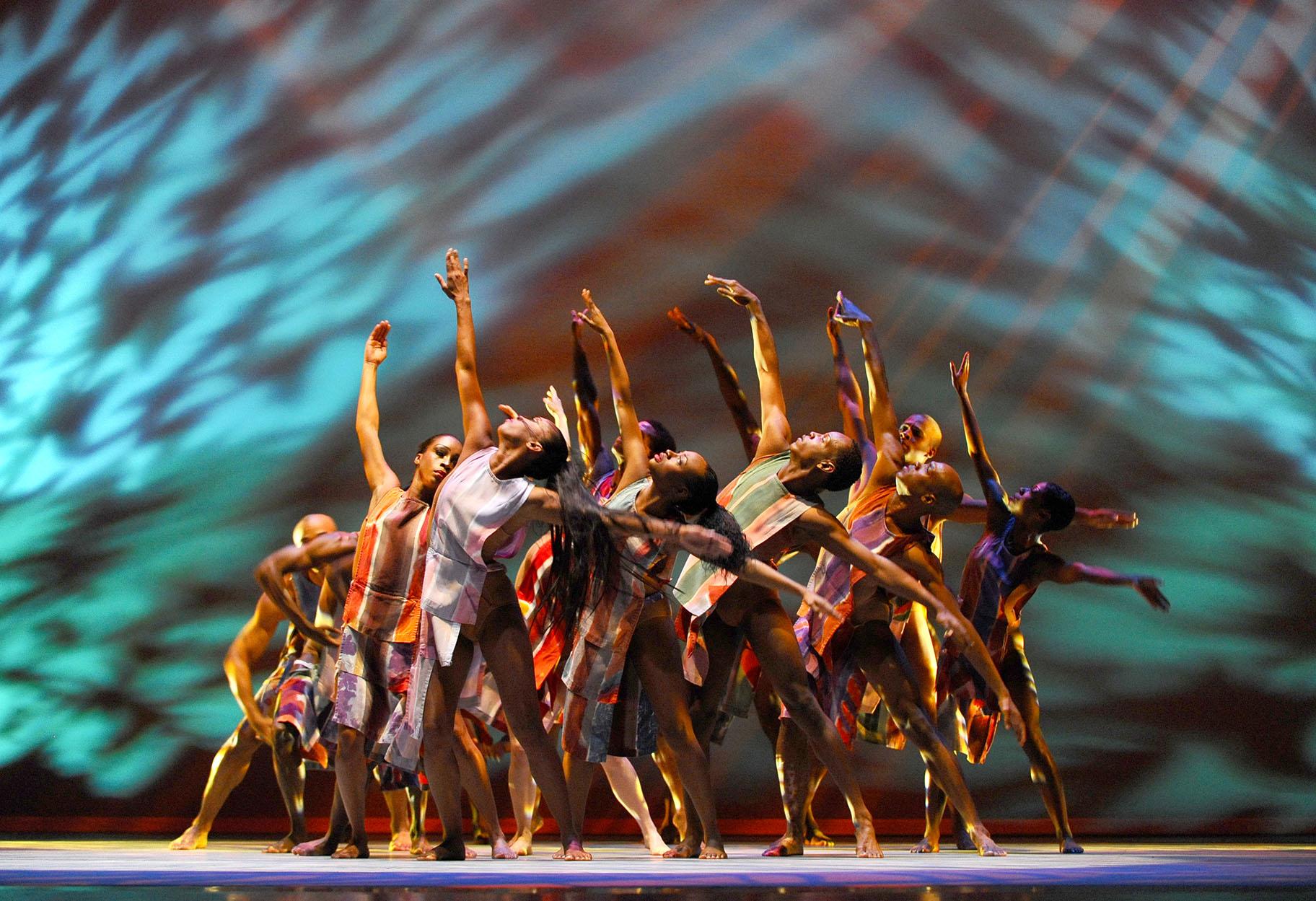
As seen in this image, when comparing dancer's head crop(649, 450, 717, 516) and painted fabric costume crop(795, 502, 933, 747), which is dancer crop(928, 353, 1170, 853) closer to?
painted fabric costume crop(795, 502, 933, 747)

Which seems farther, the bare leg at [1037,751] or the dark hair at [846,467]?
the bare leg at [1037,751]

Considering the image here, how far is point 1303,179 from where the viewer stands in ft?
23.3

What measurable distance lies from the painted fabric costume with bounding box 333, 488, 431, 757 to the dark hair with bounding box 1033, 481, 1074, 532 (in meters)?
2.17

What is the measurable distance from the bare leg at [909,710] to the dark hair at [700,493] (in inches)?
33.7

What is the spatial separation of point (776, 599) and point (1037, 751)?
3.91 ft

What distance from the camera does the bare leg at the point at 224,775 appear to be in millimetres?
4902

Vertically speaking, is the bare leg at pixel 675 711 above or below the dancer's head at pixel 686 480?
below

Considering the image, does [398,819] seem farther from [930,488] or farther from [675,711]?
[930,488]

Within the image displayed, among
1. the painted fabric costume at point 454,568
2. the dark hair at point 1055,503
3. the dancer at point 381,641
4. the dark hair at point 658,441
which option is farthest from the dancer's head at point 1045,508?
the dancer at point 381,641

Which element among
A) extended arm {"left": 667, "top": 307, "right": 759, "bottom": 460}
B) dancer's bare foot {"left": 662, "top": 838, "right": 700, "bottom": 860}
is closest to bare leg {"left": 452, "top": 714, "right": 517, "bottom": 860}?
dancer's bare foot {"left": 662, "top": 838, "right": 700, "bottom": 860}

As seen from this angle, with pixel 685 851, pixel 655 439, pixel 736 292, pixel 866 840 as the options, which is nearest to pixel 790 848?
pixel 866 840

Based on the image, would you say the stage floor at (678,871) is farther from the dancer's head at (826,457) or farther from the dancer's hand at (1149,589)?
the dancer's head at (826,457)

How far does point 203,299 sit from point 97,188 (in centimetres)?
97

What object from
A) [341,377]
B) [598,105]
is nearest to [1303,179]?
[598,105]
